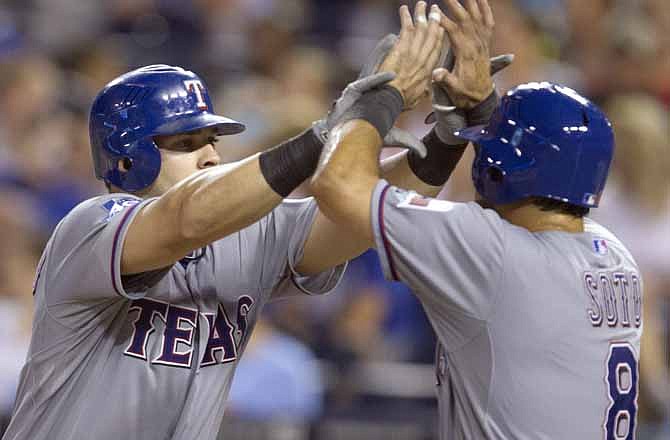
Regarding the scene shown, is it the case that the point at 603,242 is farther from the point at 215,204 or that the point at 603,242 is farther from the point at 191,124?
the point at 191,124

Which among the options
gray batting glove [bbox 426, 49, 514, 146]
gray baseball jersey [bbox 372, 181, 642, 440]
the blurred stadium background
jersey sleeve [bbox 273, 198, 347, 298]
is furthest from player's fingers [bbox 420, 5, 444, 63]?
the blurred stadium background

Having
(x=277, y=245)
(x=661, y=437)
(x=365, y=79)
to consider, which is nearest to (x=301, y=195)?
(x=661, y=437)

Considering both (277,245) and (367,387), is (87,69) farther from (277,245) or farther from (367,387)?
(277,245)

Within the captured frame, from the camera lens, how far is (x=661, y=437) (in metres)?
5.58

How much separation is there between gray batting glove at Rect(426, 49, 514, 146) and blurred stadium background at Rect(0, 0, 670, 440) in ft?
7.17

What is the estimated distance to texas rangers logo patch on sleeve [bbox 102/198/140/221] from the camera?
135 inches

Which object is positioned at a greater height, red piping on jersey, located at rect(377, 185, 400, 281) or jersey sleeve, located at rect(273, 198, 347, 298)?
red piping on jersey, located at rect(377, 185, 400, 281)

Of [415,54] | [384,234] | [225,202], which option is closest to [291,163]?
[225,202]

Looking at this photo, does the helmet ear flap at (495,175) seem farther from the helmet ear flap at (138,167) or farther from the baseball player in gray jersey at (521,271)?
the helmet ear flap at (138,167)

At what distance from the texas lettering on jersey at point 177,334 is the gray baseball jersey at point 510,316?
0.68m

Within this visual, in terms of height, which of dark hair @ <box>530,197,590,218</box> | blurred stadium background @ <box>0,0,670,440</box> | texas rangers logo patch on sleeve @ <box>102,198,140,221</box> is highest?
dark hair @ <box>530,197,590,218</box>

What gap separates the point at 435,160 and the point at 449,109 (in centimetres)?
23

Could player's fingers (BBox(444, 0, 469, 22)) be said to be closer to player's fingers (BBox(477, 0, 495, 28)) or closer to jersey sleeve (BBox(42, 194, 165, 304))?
player's fingers (BBox(477, 0, 495, 28))

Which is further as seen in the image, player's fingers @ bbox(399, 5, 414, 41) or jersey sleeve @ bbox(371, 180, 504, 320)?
player's fingers @ bbox(399, 5, 414, 41)
